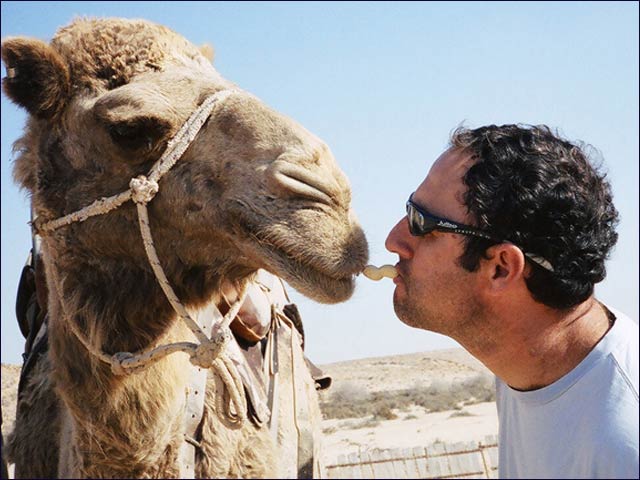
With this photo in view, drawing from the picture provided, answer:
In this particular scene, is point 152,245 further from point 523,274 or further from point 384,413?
point 384,413

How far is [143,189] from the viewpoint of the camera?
294cm

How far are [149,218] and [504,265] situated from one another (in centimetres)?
135

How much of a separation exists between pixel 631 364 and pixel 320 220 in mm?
1061

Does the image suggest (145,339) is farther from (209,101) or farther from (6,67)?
(6,67)

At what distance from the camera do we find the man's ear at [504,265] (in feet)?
7.72

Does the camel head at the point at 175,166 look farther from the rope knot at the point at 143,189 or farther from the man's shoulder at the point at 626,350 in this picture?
the man's shoulder at the point at 626,350

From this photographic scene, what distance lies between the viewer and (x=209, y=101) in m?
3.01

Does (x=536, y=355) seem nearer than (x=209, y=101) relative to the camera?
Yes

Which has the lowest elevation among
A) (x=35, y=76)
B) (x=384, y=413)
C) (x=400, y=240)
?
(x=384, y=413)

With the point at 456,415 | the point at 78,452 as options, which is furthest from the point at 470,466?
the point at 456,415

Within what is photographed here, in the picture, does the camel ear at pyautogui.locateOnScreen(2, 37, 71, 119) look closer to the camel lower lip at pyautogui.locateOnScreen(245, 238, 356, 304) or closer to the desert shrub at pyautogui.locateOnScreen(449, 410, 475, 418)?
the camel lower lip at pyautogui.locateOnScreen(245, 238, 356, 304)

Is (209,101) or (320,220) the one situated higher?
(209,101)

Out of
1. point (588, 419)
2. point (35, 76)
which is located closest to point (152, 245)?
point (35, 76)

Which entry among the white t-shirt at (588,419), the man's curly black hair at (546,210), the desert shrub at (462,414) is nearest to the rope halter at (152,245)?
the man's curly black hair at (546,210)
